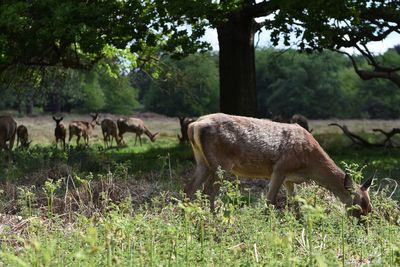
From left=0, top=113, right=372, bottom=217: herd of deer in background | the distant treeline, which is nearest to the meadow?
left=0, top=113, right=372, bottom=217: herd of deer in background

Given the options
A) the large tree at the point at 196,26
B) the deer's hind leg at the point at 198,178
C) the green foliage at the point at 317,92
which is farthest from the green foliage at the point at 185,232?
the green foliage at the point at 317,92

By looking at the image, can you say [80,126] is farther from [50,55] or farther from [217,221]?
[217,221]

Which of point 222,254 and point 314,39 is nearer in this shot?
point 222,254

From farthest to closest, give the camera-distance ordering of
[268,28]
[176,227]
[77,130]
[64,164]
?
[77,130]
[268,28]
[64,164]
[176,227]

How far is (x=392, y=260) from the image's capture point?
19.9 feet

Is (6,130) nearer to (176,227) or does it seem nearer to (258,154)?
(258,154)

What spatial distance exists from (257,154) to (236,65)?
11.4m

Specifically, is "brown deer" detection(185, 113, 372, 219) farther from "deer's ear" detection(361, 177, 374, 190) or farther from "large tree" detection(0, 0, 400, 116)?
"large tree" detection(0, 0, 400, 116)

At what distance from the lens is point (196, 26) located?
68.6ft

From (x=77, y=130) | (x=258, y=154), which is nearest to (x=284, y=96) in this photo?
(x=77, y=130)

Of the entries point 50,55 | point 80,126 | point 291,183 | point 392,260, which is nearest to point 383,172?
point 291,183

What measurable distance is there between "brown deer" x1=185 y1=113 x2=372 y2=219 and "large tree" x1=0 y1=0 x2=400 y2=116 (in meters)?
7.72

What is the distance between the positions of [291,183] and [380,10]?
11.1 meters

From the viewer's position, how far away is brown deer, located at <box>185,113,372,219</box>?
36.6 ft
